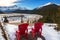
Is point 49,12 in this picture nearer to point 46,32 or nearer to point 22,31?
point 46,32

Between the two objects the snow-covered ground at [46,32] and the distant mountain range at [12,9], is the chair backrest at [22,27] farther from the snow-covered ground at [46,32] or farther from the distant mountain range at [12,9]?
the distant mountain range at [12,9]

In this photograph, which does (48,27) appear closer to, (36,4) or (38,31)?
(38,31)

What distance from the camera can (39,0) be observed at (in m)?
1.43

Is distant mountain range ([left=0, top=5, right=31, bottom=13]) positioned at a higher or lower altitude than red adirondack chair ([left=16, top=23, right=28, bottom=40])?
higher

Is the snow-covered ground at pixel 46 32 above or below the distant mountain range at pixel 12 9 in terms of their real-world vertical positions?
below

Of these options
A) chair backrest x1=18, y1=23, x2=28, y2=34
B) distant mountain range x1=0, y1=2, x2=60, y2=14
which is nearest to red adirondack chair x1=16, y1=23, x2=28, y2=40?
chair backrest x1=18, y1=23, x2=28, y2=34

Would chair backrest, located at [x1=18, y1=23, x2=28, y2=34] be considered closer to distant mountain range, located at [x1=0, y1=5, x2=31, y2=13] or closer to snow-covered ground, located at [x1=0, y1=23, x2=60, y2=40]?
snow-covered ground, located at [x1=0, y1=23, x2=60, y2=40]

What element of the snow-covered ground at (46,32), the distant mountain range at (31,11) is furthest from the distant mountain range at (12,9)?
the snow-covered ground at (46,32)

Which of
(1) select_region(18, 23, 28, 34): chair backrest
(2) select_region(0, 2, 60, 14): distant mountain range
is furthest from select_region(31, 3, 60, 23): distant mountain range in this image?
(1) select_region(18, 23, 28, 34): chair backrest

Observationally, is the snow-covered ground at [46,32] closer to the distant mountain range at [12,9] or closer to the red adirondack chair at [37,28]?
the red adirondack chair at [37,28]

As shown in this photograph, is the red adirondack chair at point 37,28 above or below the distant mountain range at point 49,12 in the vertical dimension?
below

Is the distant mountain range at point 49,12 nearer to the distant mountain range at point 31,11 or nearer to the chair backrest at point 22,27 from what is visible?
the distant mountain range at point 31,11

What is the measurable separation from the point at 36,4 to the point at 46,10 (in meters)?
0.12

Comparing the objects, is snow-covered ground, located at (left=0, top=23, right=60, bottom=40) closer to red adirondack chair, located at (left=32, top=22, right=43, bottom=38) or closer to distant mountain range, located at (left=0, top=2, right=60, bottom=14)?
red adirondack chair, located at (left=32, top=22, right=43, bottom=38)
